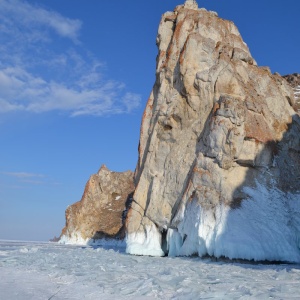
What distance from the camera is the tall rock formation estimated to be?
26.3 metres

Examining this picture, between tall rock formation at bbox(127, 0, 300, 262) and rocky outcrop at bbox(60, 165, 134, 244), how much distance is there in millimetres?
52169

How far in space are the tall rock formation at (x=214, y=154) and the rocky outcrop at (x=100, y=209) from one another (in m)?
52.2

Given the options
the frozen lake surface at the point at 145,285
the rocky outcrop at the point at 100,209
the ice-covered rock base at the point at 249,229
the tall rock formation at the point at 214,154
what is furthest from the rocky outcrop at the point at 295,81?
the rocky outcrop at the point at 100,209

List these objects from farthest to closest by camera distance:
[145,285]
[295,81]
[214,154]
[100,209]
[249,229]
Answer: [100,209] < [295,81] < [214,154] < [249,229] < [145,285]

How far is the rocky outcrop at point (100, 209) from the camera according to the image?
91.2 meters

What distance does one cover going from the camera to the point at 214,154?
2928 centimetres

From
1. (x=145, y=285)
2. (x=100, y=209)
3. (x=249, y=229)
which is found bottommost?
(x=145, y=285)

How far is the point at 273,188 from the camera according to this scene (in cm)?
2902

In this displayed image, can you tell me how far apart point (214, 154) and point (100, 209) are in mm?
72875

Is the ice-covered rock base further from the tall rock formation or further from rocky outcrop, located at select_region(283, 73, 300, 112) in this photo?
rocky outcrop, located at select_region(283, 73, 300, 112)

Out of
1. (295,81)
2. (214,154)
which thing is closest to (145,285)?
(214,154)

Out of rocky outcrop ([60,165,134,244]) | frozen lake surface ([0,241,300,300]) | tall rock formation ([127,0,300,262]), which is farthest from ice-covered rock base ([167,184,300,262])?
rocky outcrop ([60,165,134,244])

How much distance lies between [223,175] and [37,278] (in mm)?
17251

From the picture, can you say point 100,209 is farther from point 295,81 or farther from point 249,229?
point 249,229
